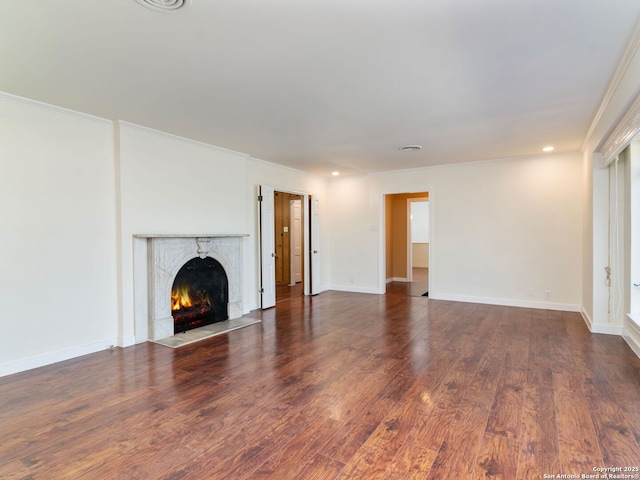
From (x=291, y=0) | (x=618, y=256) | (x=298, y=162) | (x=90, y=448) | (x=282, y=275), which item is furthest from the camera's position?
(x=282, y=275)

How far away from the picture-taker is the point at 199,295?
190 inches

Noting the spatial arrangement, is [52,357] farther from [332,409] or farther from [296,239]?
[296,239]

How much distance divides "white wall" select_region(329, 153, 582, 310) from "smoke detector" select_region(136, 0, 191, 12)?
17.7 feet

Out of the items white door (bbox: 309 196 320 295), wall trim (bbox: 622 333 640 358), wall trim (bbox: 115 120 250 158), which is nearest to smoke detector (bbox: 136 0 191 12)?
wall trim (bbox: 115 120 250 158)

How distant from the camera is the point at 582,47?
234 centimetres

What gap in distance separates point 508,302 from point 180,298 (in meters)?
5.17

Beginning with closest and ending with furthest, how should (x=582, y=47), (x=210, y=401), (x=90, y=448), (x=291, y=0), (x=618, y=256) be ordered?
(x=291, y=0), (x=90, y=448), (x=582, y=47), (x=210, y=401), (x=618, y=256)

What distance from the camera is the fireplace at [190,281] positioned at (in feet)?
13.5

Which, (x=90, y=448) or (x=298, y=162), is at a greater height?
(x=298, y=162)

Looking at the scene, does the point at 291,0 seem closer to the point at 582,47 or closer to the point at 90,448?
the point at 582,47

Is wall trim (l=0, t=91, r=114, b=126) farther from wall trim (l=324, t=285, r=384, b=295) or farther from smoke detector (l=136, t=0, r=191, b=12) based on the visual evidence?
wall trim (l=324, t=285, r=384, b=295)

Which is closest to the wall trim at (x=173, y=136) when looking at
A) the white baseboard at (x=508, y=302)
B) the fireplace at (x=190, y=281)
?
the fireplace at (x=190, y=281)

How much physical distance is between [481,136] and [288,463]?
4.27 meters

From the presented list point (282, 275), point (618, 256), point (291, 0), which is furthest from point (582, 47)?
point (282, 275)
